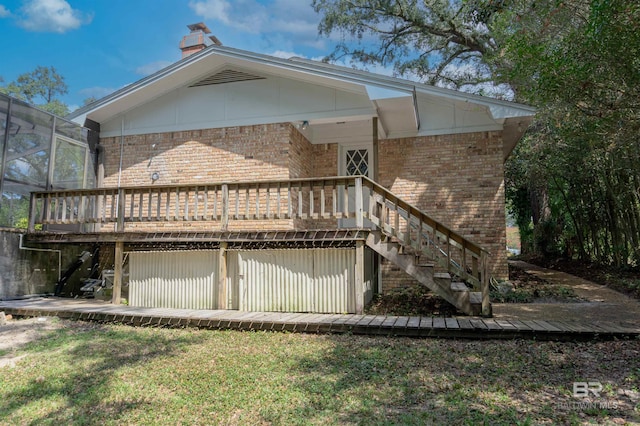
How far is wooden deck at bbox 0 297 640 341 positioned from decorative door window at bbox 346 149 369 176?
4353mm

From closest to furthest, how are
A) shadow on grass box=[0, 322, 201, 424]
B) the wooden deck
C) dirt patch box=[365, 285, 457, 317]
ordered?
shadow on grass box=[0, 322, 201, 424] → the wooden deck → dirt patch box=[365, 285, 457, 317]

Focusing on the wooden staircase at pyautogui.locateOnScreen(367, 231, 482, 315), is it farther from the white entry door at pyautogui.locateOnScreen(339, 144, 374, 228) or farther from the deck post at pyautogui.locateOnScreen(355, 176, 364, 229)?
the white entry door at pyautogui.locateOnScreen(339, 144, 374, 228)

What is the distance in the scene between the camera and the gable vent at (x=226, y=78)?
28.9 ft

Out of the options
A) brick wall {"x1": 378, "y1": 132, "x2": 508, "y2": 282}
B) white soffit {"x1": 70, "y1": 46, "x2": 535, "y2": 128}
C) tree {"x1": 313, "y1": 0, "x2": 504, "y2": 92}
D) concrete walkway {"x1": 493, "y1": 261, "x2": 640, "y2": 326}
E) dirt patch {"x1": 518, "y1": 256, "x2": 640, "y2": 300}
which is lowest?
concrete walkway {"x1": 493, "y1": 261, "x2": 640, "y2": 326}

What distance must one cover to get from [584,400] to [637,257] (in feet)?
29.2

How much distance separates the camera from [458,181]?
858 cm

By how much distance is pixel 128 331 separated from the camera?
19.4ft

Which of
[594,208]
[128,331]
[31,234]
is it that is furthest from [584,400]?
[594,208]

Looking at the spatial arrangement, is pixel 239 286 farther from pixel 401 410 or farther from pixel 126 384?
pixel 401 410

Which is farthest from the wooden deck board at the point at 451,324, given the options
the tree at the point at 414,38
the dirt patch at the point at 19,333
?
the tree at the point at 414,38

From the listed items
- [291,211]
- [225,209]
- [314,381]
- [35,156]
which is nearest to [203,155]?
[225,209]

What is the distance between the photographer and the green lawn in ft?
10.5

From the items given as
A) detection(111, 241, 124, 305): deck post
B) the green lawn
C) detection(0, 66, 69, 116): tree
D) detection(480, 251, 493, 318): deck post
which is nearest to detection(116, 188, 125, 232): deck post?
detection(111, 241, 124, 305): deck post

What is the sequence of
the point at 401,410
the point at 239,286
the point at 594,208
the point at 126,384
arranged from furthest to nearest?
1. the point at 594,208
2. the point at 239,286
3. the point at 126,384
4. the point at 401,410
